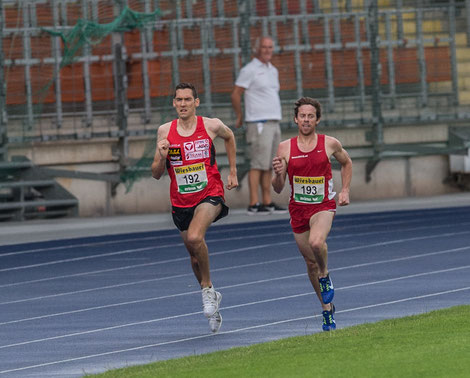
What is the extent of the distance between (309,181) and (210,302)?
3.68ft

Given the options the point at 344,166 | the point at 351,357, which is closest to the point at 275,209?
the point at 344,166

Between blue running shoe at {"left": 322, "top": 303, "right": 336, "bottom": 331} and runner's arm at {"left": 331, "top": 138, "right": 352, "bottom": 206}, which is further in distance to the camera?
runner's arm at {"left": 331, "top": 138, "right": 352, "bottom": 206}

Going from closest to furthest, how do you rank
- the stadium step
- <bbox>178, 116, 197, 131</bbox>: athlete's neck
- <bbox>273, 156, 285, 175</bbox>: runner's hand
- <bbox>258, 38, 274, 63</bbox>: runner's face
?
<bbox>273, 156, 285, 175</bbox>: runner's hand → <bbox>178, 116, 197, 131</bbox>: athlete's neck → <bbox>258, 38, 274, 63</bbox>: runner's face → the stadium step

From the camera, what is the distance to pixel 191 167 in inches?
394

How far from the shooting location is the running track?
364 inches

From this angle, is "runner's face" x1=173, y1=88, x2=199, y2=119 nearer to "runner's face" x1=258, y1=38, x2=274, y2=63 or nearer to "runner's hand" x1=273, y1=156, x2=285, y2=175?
"runner's hand" x1=273, y1=156, x2=285, y2=175

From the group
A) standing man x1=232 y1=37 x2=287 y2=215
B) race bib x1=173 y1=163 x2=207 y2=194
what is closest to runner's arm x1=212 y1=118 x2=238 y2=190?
race bib x1=173 y1=163 x2=207 y2=194

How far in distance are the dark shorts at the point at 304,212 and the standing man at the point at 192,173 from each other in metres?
0.72

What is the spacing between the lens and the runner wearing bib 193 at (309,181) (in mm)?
9555

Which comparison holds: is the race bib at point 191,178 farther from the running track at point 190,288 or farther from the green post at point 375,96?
the green post at point 375,96

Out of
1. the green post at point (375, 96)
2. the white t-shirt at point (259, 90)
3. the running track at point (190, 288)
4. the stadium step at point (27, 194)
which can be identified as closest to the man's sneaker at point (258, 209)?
the running track at point (190, 288)

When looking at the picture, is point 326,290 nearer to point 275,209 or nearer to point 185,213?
point 185,213

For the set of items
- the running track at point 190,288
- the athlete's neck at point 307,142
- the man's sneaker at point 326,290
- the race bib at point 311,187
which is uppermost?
the athlete's neck at point 307,142

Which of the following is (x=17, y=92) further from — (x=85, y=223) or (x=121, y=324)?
(x=121, y=324)
